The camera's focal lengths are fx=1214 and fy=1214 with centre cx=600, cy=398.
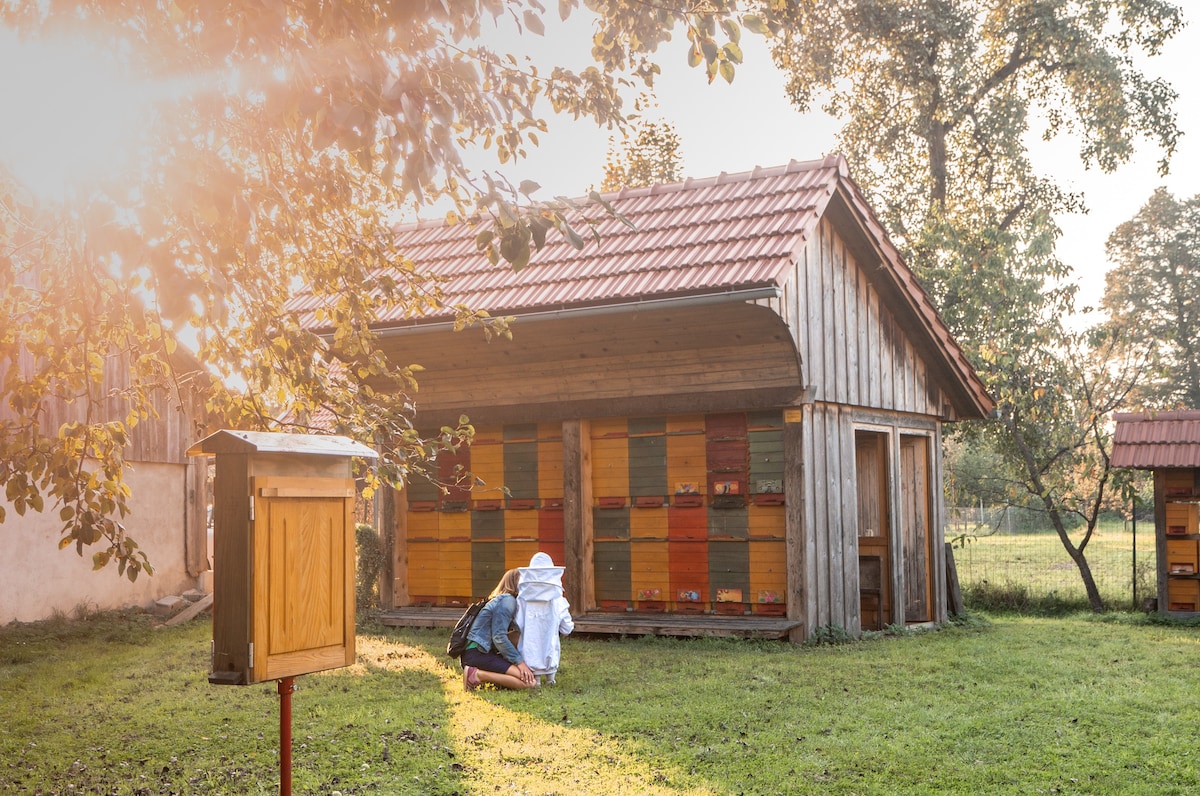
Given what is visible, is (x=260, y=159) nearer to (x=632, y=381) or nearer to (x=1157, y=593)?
(x=632, y=381)

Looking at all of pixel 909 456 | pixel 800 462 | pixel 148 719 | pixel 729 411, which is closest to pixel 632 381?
pixel 729 411

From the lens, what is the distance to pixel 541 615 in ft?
37.4

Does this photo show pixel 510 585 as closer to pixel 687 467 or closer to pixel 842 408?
pixel 687 467

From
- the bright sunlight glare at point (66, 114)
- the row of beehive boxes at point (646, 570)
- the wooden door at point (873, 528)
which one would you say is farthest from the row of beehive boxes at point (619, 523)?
the bright sunlight glare at point (66, 114)

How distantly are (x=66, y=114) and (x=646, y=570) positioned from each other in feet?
34.1

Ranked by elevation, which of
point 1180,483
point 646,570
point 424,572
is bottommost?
point 424,572

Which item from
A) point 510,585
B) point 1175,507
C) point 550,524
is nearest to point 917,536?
point 1175,507

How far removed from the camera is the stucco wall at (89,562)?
17.4 meters

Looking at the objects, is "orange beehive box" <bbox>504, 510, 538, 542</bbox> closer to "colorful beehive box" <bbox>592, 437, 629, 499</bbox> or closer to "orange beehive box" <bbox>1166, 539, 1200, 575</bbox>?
"colorful beehive box" <bbox>592, 437, 629, 499</bbox>

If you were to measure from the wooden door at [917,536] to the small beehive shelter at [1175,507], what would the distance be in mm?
2817

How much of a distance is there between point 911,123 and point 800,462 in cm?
1448

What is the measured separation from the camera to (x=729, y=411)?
1439cm

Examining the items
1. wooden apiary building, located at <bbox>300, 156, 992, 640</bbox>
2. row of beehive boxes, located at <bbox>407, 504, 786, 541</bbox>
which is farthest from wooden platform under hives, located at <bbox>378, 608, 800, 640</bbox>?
row of beehive boxes, located at <bbox>407, 504, 786, 541</bbox>

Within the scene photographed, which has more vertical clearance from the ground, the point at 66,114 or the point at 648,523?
the point at 66,114
